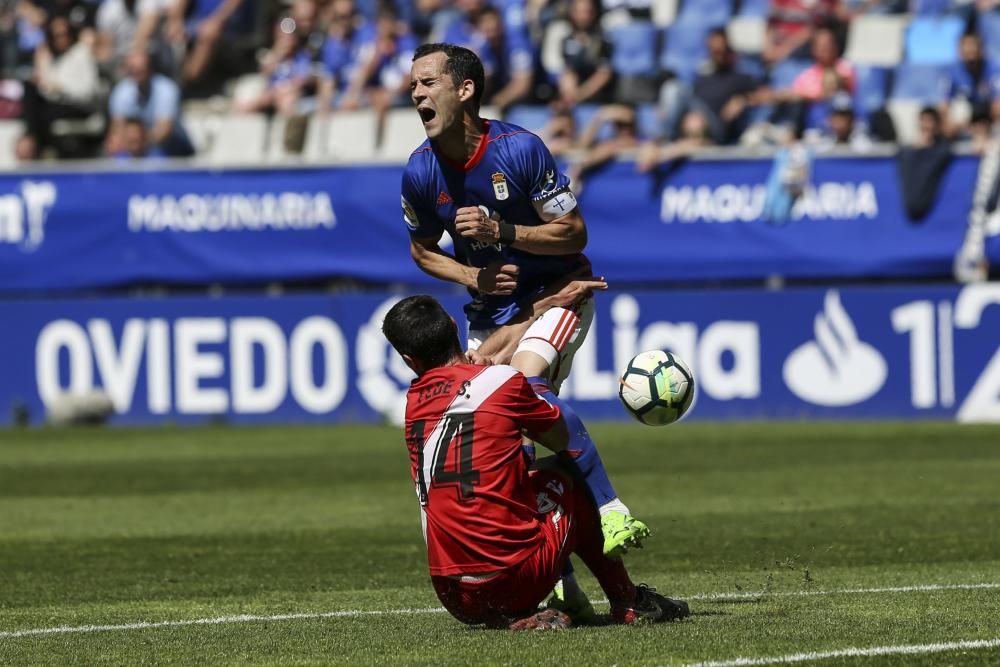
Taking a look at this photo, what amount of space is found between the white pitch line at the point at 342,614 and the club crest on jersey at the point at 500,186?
181cm

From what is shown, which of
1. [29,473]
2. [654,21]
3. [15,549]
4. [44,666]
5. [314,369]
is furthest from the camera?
[654,21]

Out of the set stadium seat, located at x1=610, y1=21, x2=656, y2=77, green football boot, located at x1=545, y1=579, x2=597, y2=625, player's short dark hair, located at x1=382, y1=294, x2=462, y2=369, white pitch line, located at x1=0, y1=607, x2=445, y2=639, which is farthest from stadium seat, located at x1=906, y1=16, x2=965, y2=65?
player's short dark hair, located at x1=382, y1=294, x2=462, y2=369

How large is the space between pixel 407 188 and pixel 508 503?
196 centimetres

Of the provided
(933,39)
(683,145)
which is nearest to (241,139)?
(683,145)

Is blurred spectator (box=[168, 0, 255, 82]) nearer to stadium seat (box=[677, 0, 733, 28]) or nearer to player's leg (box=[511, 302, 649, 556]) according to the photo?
stadium seat (box=[677, 0, 733, 28])

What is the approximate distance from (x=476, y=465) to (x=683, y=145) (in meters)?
14.2

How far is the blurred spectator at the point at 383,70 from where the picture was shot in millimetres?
22750

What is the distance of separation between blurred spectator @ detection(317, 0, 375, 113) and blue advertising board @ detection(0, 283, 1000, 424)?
347 centimetres

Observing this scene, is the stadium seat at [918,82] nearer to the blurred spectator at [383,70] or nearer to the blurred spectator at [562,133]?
the blurred spectator at [562,133]

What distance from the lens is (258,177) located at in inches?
858

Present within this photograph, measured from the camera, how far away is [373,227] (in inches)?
850

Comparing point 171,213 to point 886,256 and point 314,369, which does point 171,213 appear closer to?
point 314,369

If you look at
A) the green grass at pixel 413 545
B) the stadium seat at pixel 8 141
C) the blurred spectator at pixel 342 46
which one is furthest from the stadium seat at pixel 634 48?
the stadium seat at pixel 8 141

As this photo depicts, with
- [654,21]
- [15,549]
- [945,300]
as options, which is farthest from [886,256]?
[15,549]
